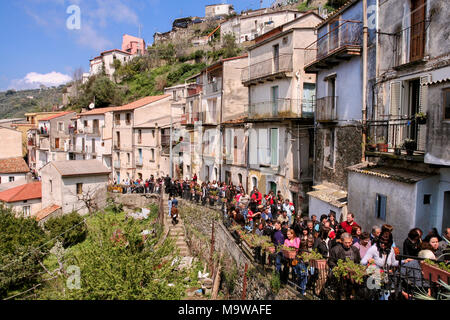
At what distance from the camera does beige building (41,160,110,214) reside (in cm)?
3109

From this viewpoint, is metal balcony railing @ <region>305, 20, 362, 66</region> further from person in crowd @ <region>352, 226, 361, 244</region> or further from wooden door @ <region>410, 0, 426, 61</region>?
person in crowd @ <region>352, 226, 361, 244</region>

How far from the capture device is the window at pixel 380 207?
37.2 feet

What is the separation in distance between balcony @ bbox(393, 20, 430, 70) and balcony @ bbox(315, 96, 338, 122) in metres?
4.32

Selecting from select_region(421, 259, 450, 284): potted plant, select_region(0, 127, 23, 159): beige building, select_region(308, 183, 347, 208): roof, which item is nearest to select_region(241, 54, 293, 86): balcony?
select_region(308, 183, 347, 208): roof

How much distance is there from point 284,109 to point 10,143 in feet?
154

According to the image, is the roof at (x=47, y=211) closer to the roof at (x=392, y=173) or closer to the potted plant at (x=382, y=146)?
the roof at (x=392, y=173)

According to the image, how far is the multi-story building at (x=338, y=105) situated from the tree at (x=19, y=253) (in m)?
15.2

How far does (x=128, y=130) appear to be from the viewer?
4247 centimetres

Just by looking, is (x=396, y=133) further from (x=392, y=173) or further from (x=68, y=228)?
(x=68, y=228)

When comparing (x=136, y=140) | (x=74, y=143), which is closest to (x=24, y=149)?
(x=74, y=143)

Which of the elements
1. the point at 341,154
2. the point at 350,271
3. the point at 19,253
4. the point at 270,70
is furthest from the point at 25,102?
the point at 350,271

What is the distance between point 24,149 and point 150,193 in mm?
43318

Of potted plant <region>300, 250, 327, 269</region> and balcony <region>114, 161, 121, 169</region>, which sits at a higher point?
potted plant <region>300, 250, 327, 269</region>

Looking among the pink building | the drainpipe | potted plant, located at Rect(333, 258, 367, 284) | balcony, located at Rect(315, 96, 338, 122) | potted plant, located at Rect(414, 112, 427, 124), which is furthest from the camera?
the pink building
